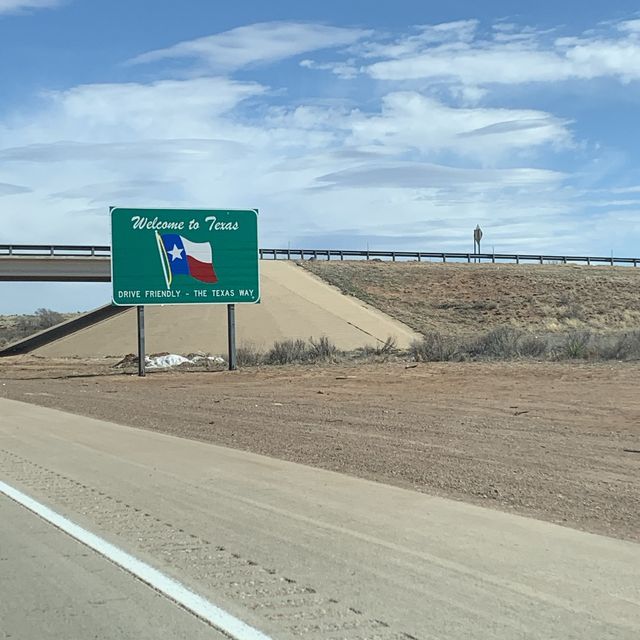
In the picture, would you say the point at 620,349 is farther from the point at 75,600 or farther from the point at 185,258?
the point at 75,600

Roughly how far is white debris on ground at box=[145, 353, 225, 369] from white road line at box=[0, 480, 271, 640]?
3169cm

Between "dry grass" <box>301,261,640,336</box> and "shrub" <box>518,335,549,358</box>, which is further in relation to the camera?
"dry grass" <box>301,261,640,336</box>

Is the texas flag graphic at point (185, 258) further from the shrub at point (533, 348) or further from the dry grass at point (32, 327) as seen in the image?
the dry grass at point (32, 327)

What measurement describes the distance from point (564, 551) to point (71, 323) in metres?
55.1

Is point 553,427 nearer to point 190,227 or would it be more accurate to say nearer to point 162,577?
point 162,577

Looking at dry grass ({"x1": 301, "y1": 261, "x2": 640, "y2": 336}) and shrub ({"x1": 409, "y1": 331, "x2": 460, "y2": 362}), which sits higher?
dry grass ({"x1": 301, "y1": 261, "x2": 640, "y2": 336})

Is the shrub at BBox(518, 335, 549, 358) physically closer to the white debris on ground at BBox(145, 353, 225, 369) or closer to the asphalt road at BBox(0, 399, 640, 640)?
the white debris on ground at BBox(145, 353, 225, 369)

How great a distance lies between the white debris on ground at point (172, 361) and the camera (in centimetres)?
4162

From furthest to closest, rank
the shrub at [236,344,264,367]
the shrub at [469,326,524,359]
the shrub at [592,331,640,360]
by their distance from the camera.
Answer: the shrub at [236,344,264,367] < the shrub at [469,326,524,359] < the shrub at [592,331,640,360]

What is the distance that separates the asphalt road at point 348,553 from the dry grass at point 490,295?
42514mm

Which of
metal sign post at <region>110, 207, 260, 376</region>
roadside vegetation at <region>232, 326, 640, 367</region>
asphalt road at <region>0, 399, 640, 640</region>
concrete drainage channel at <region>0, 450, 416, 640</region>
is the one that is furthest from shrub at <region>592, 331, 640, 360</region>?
concrete drainage channel at <region>0, 450, 416, 640</region>

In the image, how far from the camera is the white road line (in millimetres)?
5895

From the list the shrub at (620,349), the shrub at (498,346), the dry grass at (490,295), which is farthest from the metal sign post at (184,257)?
the dry grass at (490,295)

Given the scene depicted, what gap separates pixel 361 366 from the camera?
3566 cm
